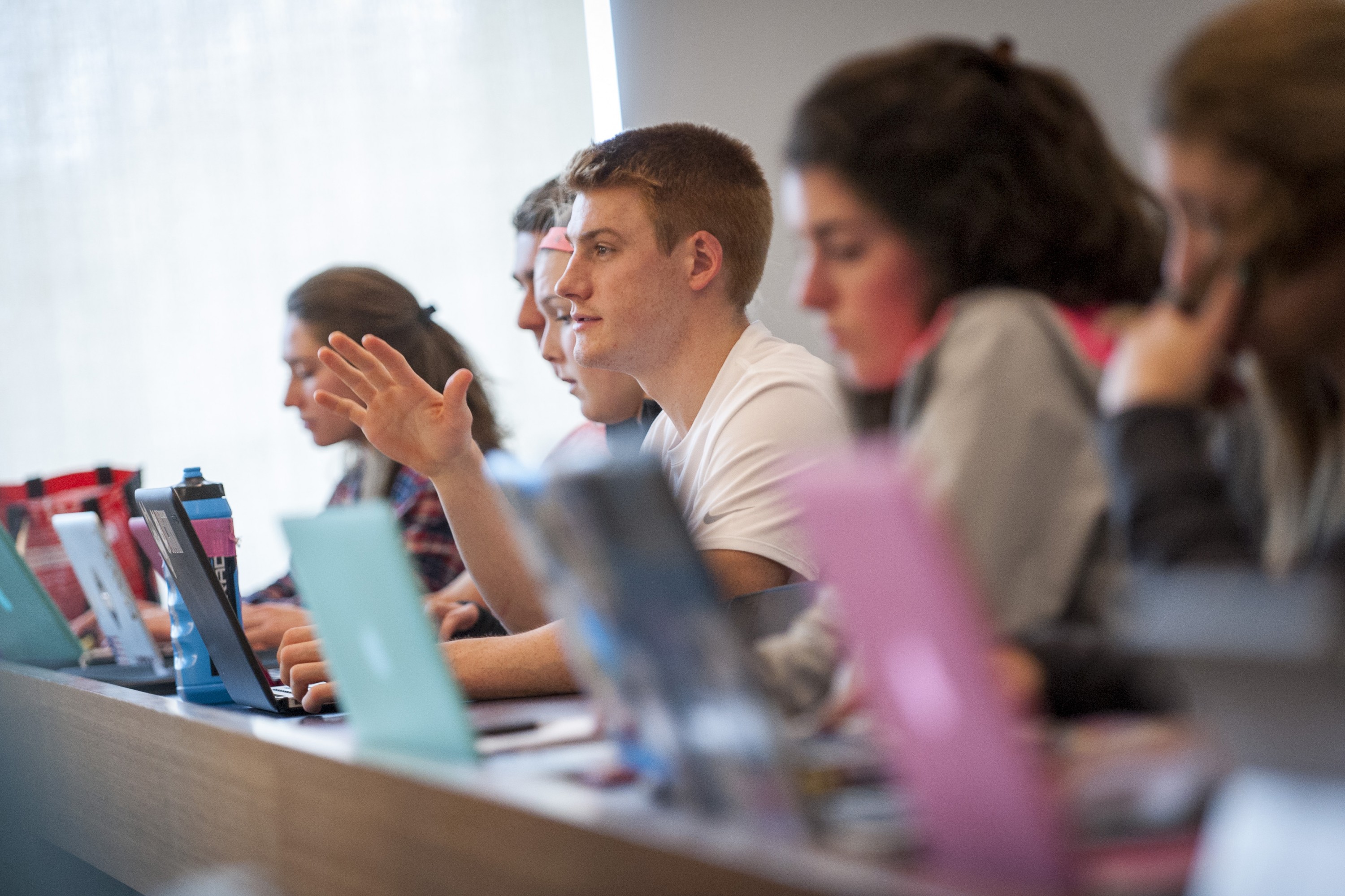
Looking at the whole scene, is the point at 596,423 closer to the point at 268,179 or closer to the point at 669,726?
the point at 268,179

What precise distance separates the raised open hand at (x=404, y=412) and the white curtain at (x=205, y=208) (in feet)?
5.48

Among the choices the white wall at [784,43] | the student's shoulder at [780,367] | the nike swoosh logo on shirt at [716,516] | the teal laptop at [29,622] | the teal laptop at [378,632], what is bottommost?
the teal laptop at [29,622]

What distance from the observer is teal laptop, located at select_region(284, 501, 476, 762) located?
802 millimetres

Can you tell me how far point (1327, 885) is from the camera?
454 mm

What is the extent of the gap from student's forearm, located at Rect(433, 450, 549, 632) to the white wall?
0.46 meters

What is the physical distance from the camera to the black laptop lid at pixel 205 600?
127cm

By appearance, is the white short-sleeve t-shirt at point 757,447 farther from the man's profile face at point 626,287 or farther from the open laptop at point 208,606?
the open laptop at point 208,606

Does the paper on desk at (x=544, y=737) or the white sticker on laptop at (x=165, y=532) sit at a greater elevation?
the white sticker on laptop at (x=165, y=532)

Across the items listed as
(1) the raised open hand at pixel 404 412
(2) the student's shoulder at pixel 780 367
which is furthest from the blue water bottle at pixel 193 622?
(2) the student's shoulder at pixel 780 367

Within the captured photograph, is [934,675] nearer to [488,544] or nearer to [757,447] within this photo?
[757,447]

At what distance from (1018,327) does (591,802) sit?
34cm

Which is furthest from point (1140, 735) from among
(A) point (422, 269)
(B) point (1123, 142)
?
(A) point (422, 269)

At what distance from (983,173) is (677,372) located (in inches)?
42.2

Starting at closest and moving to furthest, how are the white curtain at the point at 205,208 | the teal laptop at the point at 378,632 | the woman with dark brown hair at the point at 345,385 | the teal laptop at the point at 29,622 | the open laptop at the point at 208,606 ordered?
the teal laptop at the point at 378,632 < the open laptop at the point at 208,606 < the teal laptop at the point at 29,622 < the woman with dark brown hair at the point at 345,385 < the white curtain at the point at 205,208
